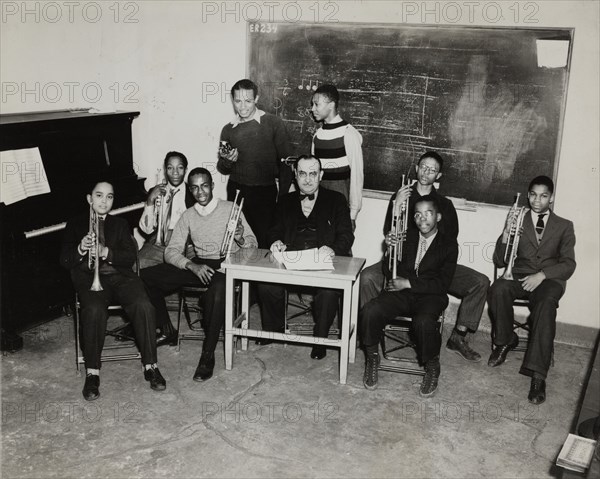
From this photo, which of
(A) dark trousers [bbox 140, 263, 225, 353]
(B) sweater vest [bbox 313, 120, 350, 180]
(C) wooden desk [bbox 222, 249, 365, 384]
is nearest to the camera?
(C) wooden desk [bbox 222, 249, 365, 384]

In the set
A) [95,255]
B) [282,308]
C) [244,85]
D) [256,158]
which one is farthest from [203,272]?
[244,85]

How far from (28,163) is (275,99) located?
7.12 feet

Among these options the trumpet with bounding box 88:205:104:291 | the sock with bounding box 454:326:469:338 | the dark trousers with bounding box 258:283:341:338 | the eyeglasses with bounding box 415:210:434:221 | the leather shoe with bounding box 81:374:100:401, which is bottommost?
the leather shoe with bounding box 81:374:100:401

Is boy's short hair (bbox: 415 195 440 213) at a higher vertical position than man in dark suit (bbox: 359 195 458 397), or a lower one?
higher

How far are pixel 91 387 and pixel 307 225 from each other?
6.22ft

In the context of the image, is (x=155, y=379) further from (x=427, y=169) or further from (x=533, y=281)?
(x=533, y=281)

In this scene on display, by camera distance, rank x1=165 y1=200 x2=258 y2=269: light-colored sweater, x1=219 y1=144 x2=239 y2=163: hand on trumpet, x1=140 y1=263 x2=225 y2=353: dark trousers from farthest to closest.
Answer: x1=219 y1=144 x2=239 y2=163: hand on trumpet → x1=165 y1=200 x2=258 y2=269: light-colored sweater → x1=140 y1=263 x2=225 y2=353: dark trousers

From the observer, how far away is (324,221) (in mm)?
4930

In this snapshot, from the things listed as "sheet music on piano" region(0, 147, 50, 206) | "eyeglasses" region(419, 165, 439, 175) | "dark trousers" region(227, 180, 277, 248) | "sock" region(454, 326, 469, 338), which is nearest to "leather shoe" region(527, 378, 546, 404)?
"sock" region(454, 326, 469, 338)

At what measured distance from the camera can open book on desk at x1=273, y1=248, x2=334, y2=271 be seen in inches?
172

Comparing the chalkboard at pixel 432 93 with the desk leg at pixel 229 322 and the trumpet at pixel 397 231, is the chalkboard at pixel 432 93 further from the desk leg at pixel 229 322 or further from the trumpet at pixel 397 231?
the desk leg at pixel 229 322

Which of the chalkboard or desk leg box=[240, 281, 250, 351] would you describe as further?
the chalkboard

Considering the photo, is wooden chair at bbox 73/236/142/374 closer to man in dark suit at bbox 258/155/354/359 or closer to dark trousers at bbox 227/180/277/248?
man in dark suit at bbox 258/155/354/359

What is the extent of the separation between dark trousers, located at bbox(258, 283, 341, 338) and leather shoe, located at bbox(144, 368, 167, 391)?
0.87 meters
